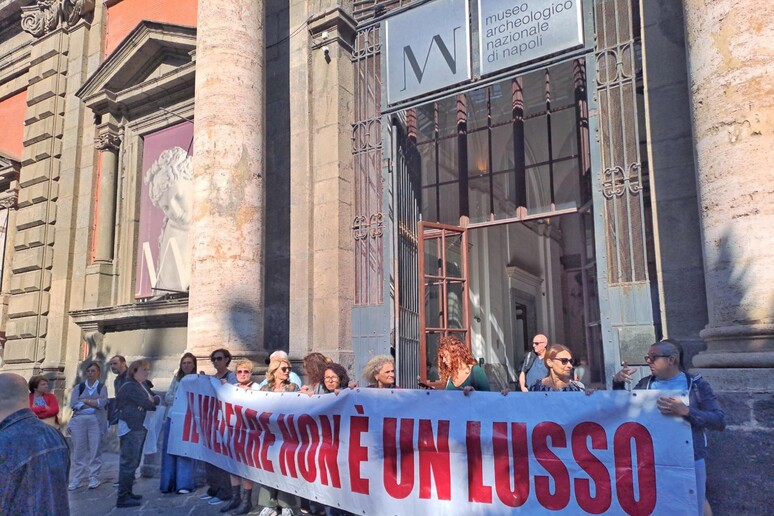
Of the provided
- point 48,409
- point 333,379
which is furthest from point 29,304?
point 333,379

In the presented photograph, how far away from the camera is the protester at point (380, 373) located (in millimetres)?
4797

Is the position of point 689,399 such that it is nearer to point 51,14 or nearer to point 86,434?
point 86,434

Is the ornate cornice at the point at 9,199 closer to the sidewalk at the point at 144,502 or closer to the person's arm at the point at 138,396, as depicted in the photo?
the sidewalk at the point at 144,502

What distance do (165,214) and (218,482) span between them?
5876 mm

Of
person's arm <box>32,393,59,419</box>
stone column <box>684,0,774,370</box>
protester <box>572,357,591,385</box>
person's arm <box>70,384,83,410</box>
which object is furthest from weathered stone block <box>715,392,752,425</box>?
person's arm <box>70,384,83,410</box>

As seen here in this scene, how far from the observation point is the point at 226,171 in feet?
25.3

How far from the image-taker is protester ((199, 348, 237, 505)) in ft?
19.7

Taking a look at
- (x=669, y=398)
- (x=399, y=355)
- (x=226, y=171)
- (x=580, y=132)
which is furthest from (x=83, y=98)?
(x=669, y=398)

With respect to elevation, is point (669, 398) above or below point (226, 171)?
below

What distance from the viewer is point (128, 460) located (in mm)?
6000

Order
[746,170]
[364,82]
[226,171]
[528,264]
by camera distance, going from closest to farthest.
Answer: [746,170]
[226,171]
[364,82]
[528,264]

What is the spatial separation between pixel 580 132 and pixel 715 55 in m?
2.47

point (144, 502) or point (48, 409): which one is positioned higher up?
point (48, 409)

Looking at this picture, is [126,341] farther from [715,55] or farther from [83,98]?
[715,55]
